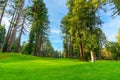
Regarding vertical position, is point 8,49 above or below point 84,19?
below

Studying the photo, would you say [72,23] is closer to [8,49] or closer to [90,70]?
[8,49]

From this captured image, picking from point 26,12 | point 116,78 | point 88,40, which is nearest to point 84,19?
A: point 88,40

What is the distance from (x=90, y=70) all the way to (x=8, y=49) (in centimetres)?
2929

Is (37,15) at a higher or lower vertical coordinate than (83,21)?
higher

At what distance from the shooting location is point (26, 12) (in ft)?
191

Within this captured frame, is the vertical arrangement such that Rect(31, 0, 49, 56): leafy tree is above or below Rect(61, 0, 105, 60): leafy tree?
above

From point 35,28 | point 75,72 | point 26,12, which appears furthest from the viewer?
point 35,28

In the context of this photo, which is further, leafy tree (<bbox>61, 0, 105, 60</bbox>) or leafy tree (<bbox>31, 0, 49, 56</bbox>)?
leafy tree (<bbox>31, 0, 49, 56</bbox>)

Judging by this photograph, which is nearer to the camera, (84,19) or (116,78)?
(116,78)

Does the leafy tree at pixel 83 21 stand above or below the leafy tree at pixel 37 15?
below

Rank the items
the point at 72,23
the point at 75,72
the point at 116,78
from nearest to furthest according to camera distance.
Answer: the point at 116,78 → the point at 75,72 → the point at 72,23

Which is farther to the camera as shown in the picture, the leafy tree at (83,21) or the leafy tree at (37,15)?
the leafy tree at (37,15)

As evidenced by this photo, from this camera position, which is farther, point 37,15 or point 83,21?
point 37,15

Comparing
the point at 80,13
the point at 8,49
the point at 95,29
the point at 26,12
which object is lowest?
the point at 8,49
